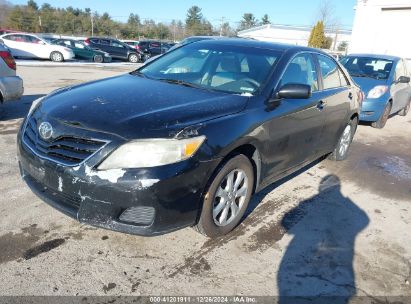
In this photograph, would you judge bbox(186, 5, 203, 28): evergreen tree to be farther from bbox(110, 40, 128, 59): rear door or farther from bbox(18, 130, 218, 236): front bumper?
bbox(18, 130, 218, 236): front bumper

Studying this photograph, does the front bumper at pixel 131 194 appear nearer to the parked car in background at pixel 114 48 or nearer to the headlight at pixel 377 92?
the headlight at pixel 377 92

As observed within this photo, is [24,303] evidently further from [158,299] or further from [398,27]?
[398,27]

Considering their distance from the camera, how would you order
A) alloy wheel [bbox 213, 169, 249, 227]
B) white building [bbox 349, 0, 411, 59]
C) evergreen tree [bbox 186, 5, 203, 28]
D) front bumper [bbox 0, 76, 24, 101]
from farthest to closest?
evergreen tree [bbox 186, 5, 203, 28]
white building [bbox 349, 0, 411, 59]
front bumper [bbox 0, 76, 24, 101]
alloy wheel [bbox 213, 169, 249, 227]

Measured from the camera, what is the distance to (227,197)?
3.25m

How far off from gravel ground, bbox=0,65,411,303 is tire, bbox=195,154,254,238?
157mm

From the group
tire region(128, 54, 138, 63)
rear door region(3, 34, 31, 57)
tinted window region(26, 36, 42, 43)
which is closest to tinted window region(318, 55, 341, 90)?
rear door region(3, 34, 31, 57)

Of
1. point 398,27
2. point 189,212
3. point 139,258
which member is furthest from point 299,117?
point 398,27

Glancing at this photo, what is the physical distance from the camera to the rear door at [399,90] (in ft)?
28.7

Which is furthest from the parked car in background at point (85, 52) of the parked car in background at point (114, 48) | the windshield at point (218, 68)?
the windshield at point (218, 68)

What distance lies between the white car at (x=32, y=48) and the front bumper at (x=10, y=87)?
15.4 m

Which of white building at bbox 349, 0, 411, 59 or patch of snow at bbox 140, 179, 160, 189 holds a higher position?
white building at bbox 349, 0, 411, 59

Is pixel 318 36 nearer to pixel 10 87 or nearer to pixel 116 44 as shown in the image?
pixel 116 44

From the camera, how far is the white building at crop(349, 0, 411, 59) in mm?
21094

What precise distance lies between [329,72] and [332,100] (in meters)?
0.42
